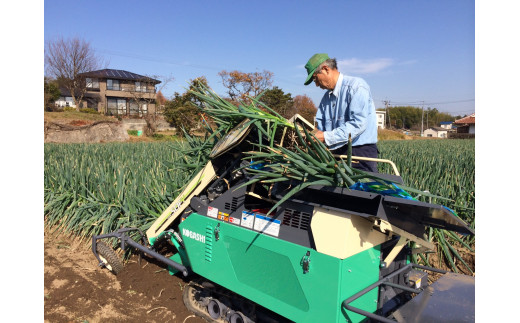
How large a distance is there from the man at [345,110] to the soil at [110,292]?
207 centimetres

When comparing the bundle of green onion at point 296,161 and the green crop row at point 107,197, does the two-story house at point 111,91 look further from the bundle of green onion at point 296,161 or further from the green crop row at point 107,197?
the bundle of green onion at point 296,161

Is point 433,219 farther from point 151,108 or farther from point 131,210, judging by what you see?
point 151,108

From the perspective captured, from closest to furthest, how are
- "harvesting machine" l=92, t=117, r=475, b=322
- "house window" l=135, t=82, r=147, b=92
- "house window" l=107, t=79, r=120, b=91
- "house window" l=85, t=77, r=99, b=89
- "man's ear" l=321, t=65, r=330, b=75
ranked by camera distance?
"harvesting machine" l=92, t=117, r=475, b=322 → "man's ear" l=321, t=65, r=330, b=75 → "house window" l=135, t=82, r=147, b=92 → "house window" l=107, t=79, r=120, b=91 → "house window" l=85, t=77, r=99, b=89

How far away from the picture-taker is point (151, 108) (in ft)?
143

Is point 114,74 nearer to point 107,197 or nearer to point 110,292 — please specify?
point 107,197

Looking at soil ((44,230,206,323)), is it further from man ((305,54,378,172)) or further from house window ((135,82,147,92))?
house window ((135,82,147,92))

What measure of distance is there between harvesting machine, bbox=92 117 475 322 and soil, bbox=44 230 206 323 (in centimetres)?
47

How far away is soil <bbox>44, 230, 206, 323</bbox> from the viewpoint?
3.64 metres

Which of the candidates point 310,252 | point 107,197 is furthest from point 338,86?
point 107,197

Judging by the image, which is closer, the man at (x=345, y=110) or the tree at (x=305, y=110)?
the man at (x=345, y=110)

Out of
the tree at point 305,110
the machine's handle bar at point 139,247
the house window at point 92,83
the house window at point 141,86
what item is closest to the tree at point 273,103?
the tree at point 305,110

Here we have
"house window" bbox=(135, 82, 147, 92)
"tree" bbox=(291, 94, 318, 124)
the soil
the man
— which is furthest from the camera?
"house window" bbox=(135, 82, 147, 92)

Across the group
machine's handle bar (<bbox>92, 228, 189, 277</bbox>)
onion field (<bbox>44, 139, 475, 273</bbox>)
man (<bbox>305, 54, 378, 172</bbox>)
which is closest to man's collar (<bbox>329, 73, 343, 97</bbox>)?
man (<bbox>305, 54, 378, 172</bbox>)

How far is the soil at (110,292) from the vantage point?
143 inches
